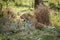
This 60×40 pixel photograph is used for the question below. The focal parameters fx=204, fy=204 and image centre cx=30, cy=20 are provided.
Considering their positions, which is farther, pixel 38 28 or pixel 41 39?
pixel 38 28

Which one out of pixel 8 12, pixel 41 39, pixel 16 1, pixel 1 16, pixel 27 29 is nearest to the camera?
pixel 41 39

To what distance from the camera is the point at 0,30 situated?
7.49 m

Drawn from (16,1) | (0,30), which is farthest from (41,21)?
(16,1)

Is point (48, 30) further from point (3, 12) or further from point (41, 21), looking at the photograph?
point (3, 12)

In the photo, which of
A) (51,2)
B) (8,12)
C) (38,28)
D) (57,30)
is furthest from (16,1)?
(57,30)

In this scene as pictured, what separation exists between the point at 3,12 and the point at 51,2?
578 centimetres

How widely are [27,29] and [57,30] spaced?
3.76 feet

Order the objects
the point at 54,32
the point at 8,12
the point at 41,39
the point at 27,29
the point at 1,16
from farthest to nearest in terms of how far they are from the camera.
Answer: the point at 8,12
the point at 1,16
the point at 27,29
the point at 54,32
the point at 41,39

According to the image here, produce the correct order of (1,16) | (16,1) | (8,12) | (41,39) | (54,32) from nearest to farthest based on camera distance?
(41,39) → (54,32) → (1,16) → (8,12) → (16,1)

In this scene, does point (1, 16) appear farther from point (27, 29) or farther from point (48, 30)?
point (48, 30)

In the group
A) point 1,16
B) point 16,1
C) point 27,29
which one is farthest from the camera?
point 16,1

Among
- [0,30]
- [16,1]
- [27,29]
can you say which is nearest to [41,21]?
[27,29]

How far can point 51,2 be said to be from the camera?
14.0 meters

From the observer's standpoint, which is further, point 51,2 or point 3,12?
point 51,2
